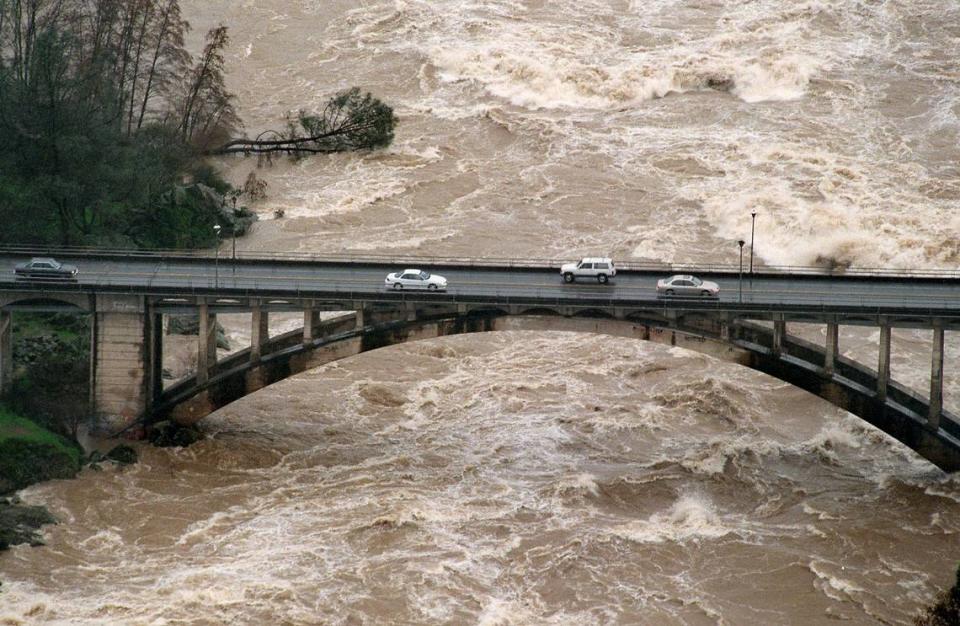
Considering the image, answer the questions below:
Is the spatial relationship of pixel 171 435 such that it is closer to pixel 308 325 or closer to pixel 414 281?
pixel 308 325

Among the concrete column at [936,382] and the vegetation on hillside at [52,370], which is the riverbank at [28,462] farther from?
the concrete column at [936,382]

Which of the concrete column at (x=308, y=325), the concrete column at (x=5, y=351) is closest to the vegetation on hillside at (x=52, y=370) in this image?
the concrete column at (x=5, y=351)

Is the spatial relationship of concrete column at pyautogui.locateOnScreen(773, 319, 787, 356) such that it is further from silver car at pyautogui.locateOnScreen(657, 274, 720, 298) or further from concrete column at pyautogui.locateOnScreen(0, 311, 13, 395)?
concrete column at pyautogui.locateOnScreen(0, 311, 13, 395)

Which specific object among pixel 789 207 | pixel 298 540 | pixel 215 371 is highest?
pixel 789 207

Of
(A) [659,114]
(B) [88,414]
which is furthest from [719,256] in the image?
(B) [88,414]

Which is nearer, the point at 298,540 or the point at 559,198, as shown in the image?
the point at 298,540

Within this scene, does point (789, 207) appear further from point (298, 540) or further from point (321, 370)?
point (298, 540)
